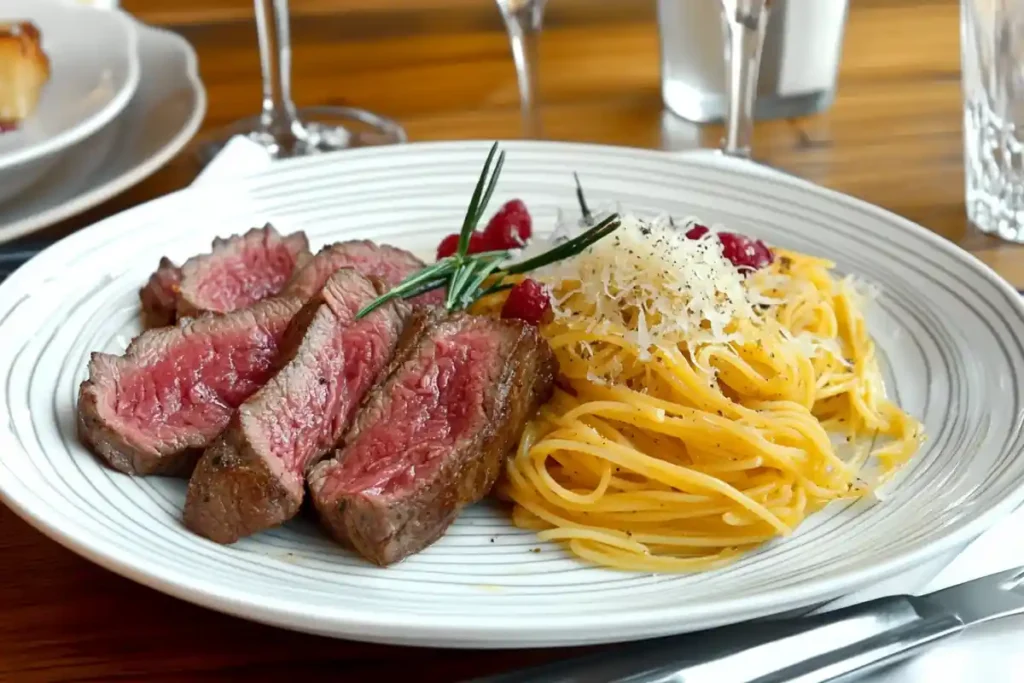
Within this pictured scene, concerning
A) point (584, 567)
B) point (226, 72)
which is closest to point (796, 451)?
point (584, 567)

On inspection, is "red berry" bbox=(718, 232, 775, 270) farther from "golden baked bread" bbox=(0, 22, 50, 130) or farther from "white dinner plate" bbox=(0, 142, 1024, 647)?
"golden baked bread" bbox=(0, 22, 50, 130)

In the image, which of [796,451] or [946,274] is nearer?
[796,451]

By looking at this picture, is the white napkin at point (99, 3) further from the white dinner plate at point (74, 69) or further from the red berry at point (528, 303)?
the red berry at point (528, 303)

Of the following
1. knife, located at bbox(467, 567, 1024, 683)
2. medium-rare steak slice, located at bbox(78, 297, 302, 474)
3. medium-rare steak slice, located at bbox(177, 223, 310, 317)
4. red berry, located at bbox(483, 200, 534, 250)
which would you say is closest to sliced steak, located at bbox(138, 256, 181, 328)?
medium-rare steak slice, located at bbox(177, 223, 310, 317)

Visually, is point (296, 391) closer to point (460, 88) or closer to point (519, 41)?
point (519, 41)

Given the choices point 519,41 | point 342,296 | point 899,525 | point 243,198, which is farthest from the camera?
point 519,41

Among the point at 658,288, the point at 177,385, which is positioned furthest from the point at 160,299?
the point at 658,288
